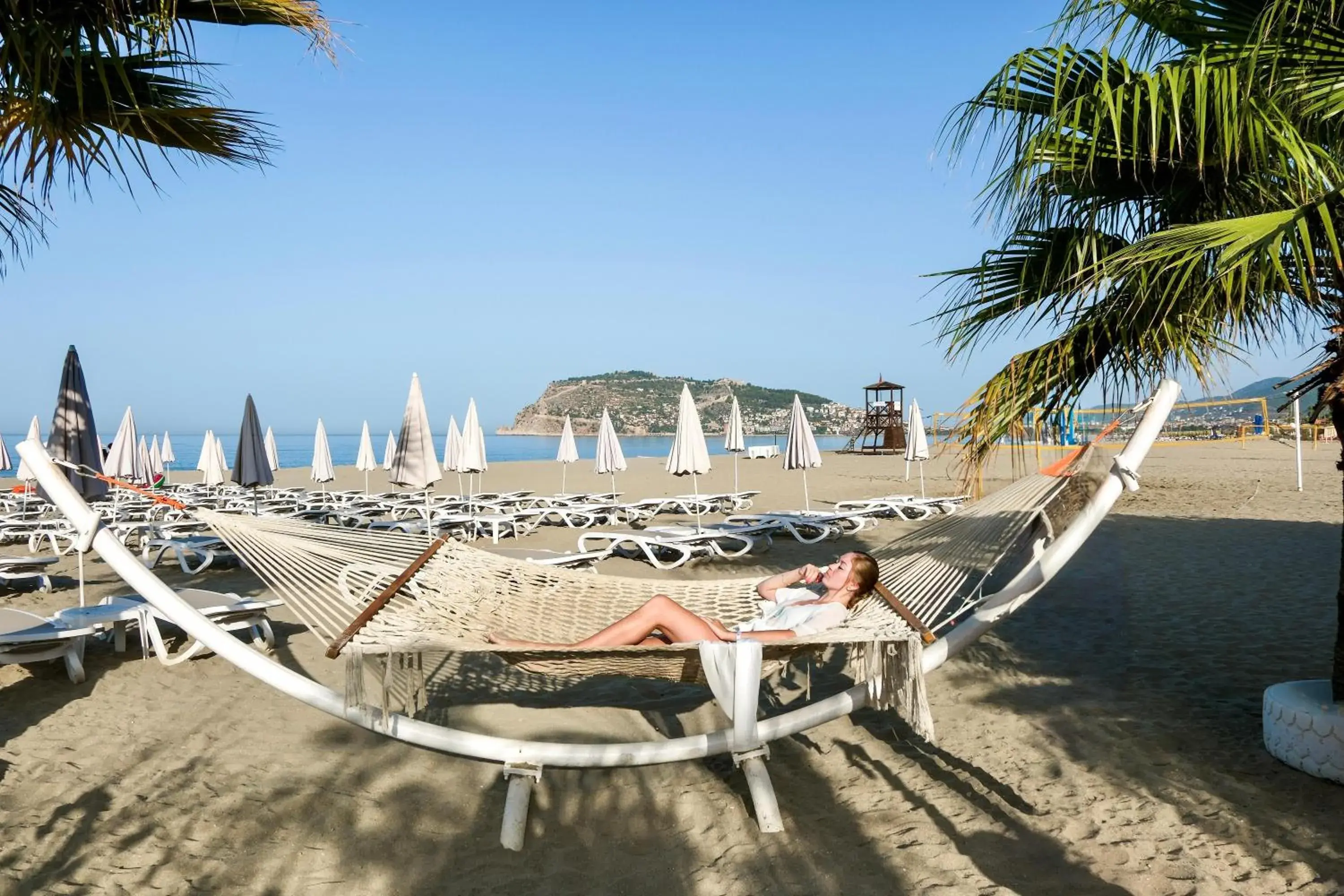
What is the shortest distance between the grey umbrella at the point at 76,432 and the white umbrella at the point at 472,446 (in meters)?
5.64

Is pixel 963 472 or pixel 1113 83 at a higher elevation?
pixel 1113 83

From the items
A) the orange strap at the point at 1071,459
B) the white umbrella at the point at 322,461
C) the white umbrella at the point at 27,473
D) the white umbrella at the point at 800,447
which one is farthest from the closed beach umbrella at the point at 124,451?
the orange strap at the point at 1071,459

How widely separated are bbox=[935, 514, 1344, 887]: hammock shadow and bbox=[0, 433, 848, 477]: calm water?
2038cm

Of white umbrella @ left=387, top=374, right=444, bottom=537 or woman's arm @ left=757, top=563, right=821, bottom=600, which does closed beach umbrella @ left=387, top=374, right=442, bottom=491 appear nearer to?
white umbrella @ left=387, top=374, right=444, bottom=537

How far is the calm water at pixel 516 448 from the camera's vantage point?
132 feet

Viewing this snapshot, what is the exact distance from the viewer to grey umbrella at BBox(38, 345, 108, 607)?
431cm

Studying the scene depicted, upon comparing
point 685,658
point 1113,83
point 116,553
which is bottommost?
point 685,658

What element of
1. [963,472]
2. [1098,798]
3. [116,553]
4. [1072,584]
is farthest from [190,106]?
[1072,584]

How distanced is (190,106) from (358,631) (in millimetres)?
2034

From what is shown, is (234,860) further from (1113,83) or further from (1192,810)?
(1113,83)

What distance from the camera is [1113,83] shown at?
2.76 metres

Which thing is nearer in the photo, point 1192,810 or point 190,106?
point 1192,810

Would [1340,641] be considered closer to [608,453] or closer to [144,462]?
[608,453]

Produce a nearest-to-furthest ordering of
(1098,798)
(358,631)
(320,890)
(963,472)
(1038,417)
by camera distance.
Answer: (320,890) < (358,631) < (1098,798) < (1038,417) < (963,472)
